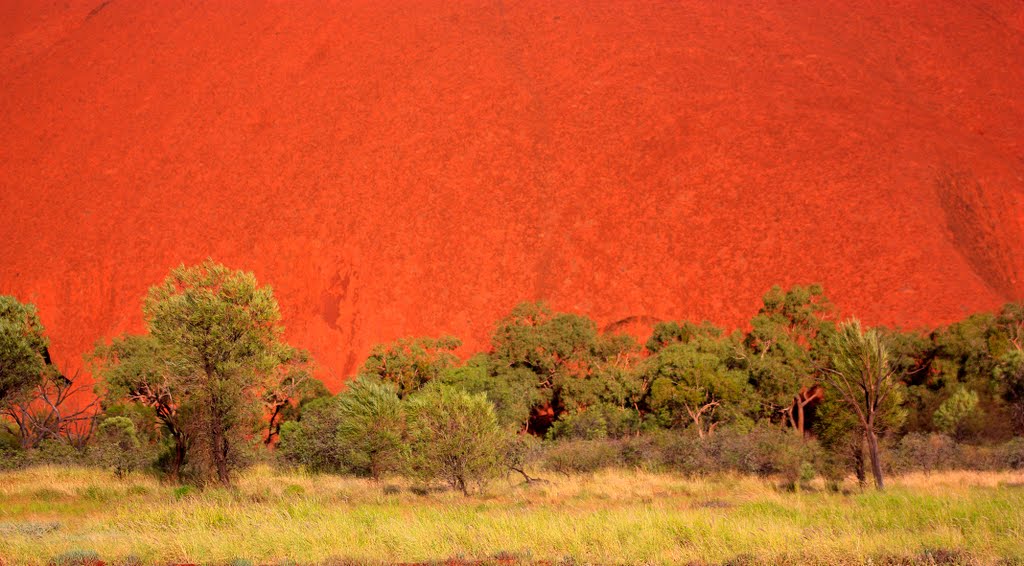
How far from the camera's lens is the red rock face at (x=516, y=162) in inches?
1629

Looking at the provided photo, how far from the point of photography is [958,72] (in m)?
51.8

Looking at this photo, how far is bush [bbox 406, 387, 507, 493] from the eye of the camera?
15719 mm

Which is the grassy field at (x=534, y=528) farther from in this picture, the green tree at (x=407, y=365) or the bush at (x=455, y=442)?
the green tree at (x=407, y=365)

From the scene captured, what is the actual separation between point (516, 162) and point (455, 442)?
34656 millimetres

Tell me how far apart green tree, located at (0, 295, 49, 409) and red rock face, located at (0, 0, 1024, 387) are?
18.5m

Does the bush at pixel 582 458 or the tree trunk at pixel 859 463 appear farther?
the bush at pixel 582 458

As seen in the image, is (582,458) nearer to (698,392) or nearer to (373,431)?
(373,431)

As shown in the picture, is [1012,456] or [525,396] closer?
[1012,456]

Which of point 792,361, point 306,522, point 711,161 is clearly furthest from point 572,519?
point 711,161

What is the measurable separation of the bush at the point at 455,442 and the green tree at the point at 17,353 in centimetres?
1303

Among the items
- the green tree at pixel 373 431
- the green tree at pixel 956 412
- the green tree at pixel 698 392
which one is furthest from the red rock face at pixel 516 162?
the green tree at pixel 373 431

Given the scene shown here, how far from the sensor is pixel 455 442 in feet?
51.8

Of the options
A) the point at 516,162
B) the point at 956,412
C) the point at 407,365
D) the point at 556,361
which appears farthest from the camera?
the point at 516,162

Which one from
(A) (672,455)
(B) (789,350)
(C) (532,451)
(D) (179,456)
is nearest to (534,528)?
(A) (672,455)
